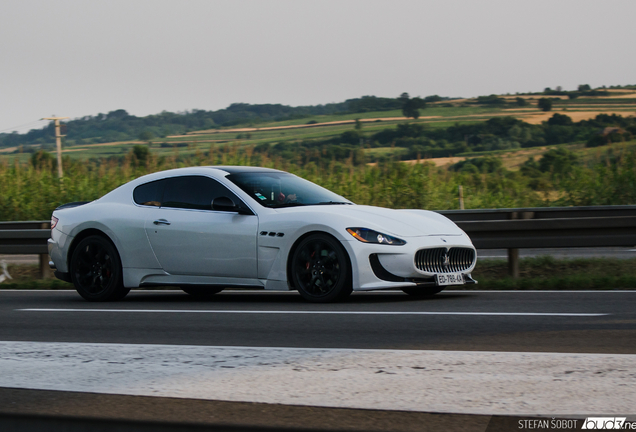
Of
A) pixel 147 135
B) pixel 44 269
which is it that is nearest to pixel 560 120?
pixel 147 135

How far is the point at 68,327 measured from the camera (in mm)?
6855

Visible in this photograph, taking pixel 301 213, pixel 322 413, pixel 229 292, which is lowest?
pixel 229 292

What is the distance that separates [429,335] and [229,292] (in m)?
4.78

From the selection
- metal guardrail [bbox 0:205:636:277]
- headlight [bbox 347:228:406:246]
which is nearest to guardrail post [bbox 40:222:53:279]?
metal guardrail [bbox 0:205:636:277]

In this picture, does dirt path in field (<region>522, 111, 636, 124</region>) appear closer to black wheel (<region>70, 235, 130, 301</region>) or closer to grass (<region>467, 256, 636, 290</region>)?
grass (<region>467, 256, 636, 290</region>)

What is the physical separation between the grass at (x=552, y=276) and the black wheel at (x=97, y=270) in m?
2.51

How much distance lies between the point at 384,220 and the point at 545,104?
49271 mm

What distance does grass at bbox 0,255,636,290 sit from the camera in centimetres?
915

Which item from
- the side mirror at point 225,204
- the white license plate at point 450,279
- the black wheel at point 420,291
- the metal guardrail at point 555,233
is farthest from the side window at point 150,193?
the metal guardrail at point 555,233

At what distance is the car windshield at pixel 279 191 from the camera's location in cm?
836

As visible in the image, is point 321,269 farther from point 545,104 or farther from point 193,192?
point 545,104

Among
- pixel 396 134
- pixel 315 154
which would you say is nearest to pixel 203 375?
pixel 315 154

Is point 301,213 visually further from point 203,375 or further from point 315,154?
point 315,154

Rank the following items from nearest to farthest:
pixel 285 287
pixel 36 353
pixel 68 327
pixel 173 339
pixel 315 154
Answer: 1. pixel 36 353
2. pixel 173 339
3. pixel 68 327
4. pixel 285 287
5. pixel 315 154
